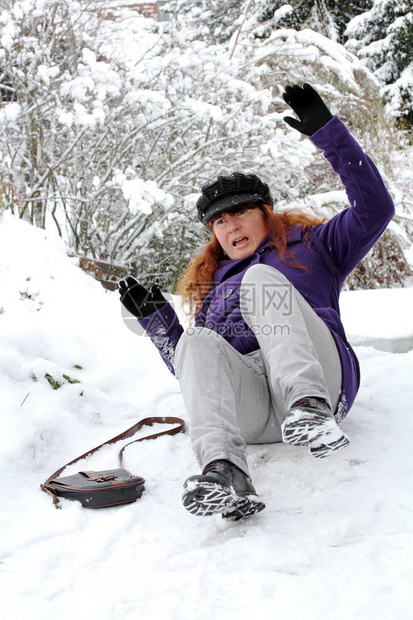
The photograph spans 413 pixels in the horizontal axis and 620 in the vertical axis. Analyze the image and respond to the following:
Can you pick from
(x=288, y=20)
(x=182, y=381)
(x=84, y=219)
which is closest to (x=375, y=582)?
(x=182, y=381)

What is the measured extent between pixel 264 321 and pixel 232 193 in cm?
72

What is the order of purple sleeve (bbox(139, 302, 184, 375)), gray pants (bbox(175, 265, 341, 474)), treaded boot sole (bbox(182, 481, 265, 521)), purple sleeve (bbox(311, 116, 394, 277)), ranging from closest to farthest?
treaded boot sole (bbox(182, 481, 265, 521)) → gray pants (bbox(175, 265, 341, 474)) → purple sleeve (bbox(311, 116, 394, 277)) → purple sleeve (bbox(139, 302, 184, 375))

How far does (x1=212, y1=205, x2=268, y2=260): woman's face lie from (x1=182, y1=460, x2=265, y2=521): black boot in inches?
37.3

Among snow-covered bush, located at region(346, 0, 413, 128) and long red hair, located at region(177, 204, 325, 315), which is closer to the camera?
long red hair, located at region(177, 204, 325, 315)

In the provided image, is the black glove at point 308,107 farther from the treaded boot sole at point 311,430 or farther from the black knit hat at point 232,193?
the treaded boot sole at point 311,430

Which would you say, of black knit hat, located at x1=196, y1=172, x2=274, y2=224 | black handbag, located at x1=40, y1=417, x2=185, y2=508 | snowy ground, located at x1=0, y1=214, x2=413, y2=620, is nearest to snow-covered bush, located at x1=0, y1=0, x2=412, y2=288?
black knit hat, located at x1=196, y1=172, x2=274, y2=224

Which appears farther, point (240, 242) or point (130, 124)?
point (130, 124)

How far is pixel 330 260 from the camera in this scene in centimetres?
167

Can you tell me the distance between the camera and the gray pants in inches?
46.9

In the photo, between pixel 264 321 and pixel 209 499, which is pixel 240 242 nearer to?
pixel 264 321

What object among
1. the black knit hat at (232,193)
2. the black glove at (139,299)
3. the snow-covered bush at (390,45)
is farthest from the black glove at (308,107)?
the snow-covered bush at (390,45)

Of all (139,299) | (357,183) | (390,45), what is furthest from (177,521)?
(390,45)

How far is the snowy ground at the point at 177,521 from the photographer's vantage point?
0.88m

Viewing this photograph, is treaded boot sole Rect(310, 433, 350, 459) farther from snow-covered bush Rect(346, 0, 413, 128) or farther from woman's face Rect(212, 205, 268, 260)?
snow-covered bush Rect(346, 0, 413, 128)
